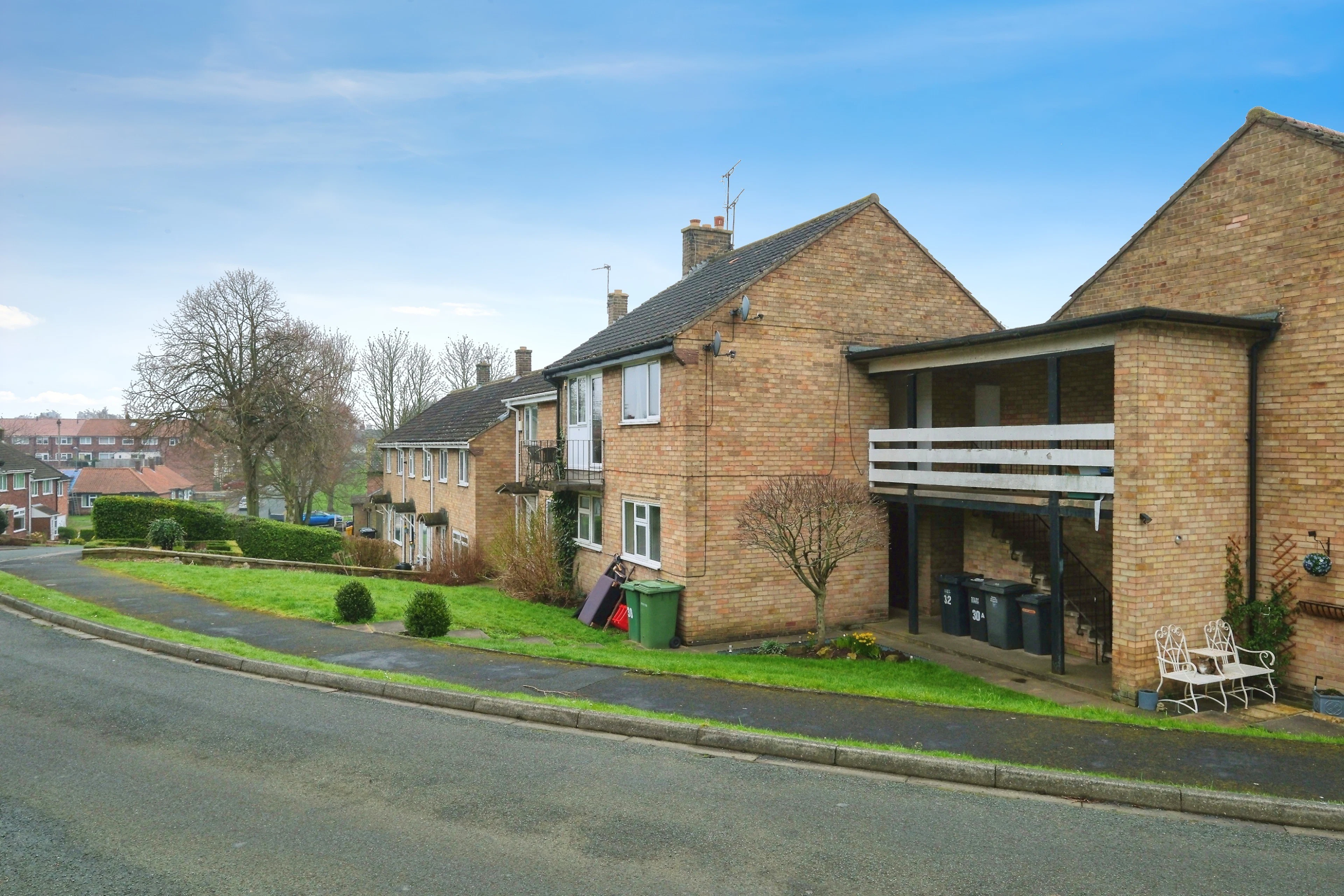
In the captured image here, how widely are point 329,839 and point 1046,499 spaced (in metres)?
10.4

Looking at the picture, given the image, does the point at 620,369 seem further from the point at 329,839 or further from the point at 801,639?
the point at 329,839

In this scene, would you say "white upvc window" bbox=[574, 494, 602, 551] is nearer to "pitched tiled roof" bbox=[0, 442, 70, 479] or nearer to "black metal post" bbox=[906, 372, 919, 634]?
"black metal post" bbox=[906, 372, 919, 634]

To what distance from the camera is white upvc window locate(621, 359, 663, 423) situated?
15492 mm

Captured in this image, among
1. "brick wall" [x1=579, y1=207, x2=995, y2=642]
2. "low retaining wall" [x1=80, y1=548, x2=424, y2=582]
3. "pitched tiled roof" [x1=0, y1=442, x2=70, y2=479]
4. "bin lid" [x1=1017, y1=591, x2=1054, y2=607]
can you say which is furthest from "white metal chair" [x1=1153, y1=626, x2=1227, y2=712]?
"pitched tiled roof" [x1=0, y1=442, x2=70, y2=479]

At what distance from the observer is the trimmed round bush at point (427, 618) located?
13.2 meters

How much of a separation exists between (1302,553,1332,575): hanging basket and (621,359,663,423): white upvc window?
9.75 m

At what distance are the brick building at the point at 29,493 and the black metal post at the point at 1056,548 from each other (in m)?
53.3

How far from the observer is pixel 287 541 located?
98.7 feet

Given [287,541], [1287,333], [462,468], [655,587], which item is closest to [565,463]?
[655,587]

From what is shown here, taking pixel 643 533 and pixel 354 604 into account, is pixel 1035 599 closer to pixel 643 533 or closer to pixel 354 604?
pixel 643 533

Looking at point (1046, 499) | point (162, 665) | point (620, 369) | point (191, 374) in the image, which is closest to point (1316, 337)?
point (1046, 499)

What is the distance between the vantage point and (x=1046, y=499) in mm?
12195

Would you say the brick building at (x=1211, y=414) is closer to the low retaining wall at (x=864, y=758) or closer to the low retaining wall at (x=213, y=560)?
the low retaining wall at (x=864, y=758)

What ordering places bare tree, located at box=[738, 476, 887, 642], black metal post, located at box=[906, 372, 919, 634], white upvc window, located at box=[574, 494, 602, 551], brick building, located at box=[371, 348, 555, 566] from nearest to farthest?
bare tree, located at box=[738, 476, 887, 642]
black metal post, located at box=[906, 372, 919, 634]
white upvc window, located at box=[574, 494, 602, 551]
brick building, located at box=[371, 348, 555, 566]
